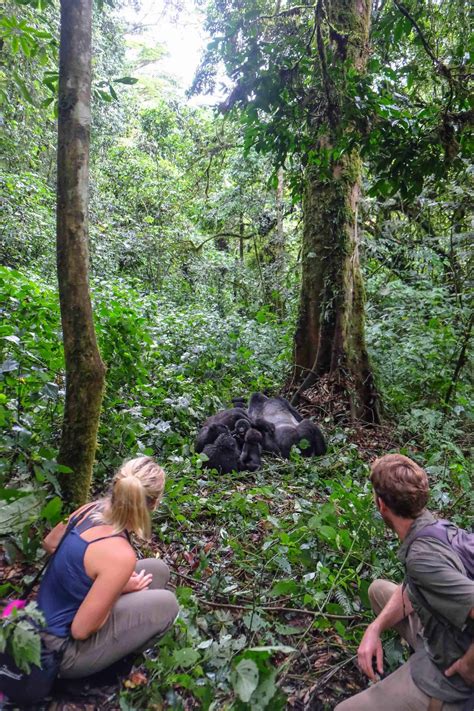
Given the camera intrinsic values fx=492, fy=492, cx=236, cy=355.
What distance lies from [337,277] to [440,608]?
4.86 meters

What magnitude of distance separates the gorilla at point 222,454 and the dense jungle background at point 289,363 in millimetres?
217

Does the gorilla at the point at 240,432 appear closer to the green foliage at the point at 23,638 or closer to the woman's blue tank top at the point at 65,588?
the woman's blue tank top at the point at 65,588

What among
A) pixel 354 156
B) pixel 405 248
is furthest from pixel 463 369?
pixel 354 156

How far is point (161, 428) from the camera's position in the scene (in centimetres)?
423

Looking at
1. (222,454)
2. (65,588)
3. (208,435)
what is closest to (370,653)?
(65,588)

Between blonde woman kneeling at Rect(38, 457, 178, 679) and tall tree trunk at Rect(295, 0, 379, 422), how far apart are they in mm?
3912

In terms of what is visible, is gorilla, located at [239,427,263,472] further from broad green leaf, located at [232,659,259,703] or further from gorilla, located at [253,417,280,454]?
broad green leaf, located at [232,659,259,703]

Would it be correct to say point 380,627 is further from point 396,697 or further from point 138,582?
point 138,582

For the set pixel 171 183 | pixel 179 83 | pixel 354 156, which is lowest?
pixel 354 156

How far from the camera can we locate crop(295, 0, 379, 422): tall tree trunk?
5.95 metres

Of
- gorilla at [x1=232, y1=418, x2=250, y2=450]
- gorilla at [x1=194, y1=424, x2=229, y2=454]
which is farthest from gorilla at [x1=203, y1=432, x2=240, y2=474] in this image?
gorilla at [x1=232, y1=418, x2=250, y2=450]

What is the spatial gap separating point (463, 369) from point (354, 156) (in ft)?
10.1

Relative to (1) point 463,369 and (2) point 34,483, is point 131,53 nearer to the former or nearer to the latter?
(1) point 463,369

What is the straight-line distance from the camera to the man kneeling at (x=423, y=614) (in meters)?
1.69
